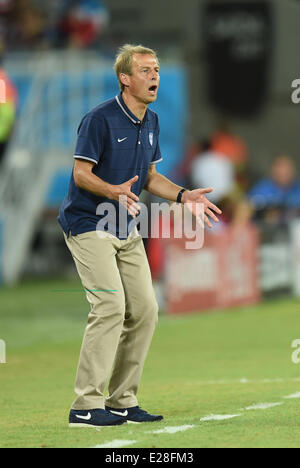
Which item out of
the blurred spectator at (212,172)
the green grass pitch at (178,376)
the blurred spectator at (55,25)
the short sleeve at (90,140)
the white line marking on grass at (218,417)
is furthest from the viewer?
the blurred spectator at (55,25)

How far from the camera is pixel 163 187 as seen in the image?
8188mm

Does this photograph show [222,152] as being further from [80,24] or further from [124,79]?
[124,79]

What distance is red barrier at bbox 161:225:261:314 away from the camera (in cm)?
1577

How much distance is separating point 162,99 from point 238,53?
2.14m

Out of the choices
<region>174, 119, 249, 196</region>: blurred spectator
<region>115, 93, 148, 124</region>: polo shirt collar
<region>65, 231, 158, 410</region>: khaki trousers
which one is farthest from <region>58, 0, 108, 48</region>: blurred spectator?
<region>65, 231, 158, 410</region>: khaki trousers

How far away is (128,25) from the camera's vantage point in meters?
25.2

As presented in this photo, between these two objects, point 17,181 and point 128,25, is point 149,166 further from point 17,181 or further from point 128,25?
point 128,25

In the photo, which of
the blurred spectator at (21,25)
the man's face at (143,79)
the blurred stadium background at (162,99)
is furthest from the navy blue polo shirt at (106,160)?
the blurred spectator at (21,25)

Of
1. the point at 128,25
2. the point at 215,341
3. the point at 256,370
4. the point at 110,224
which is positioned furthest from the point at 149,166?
the point at 128,25

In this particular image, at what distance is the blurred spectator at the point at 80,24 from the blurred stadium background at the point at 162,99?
0.02 m

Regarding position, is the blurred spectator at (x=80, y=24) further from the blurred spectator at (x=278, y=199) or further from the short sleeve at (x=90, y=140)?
the short sleeve at (x=90, y=140)

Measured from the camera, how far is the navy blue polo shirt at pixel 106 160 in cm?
766

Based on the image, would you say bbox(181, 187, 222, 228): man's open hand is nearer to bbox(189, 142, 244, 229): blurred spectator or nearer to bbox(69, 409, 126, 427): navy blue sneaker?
bbox(69, 409, 126, 427): navy blue sneaker

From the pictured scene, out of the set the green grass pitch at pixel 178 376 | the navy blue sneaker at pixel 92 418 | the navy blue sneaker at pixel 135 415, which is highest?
the navy blue sneaker at pixel 92 418
